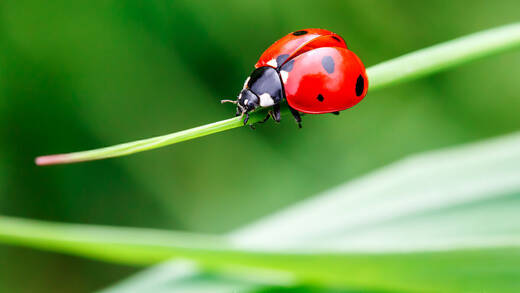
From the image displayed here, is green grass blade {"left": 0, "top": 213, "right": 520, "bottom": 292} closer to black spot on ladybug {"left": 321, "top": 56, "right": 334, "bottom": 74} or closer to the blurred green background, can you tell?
black spot on ladybug {"left": 321, "top": 56, "right": 334, "bottom": 74}

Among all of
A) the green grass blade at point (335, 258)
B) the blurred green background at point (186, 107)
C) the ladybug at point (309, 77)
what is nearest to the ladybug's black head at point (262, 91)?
the ladybug at point (309, 77)

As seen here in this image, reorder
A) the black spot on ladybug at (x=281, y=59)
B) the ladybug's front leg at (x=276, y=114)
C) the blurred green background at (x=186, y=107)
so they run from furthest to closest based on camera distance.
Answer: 1. the blurred green background at (x=186, y=107)
2. the black spot on ladybug at (x=281, y=59)
3. the ladybug's front leg at (x=276, y=114)

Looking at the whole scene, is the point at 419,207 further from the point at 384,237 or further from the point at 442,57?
the point at 442,57

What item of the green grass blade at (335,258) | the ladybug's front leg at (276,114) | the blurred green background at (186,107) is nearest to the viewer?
the green grass blade at (335,258)

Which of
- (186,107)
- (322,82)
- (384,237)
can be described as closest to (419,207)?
(384,237)

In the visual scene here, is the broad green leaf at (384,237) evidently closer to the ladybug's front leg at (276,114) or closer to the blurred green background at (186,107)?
the ladybug's front leg at (276,114)

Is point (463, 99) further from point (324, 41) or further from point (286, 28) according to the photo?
point (324, 41)

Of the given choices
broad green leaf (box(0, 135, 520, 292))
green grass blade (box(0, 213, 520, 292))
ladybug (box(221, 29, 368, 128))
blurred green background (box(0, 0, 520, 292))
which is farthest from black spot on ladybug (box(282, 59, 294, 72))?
blurred green background (box(0, 0, 520, 292))
